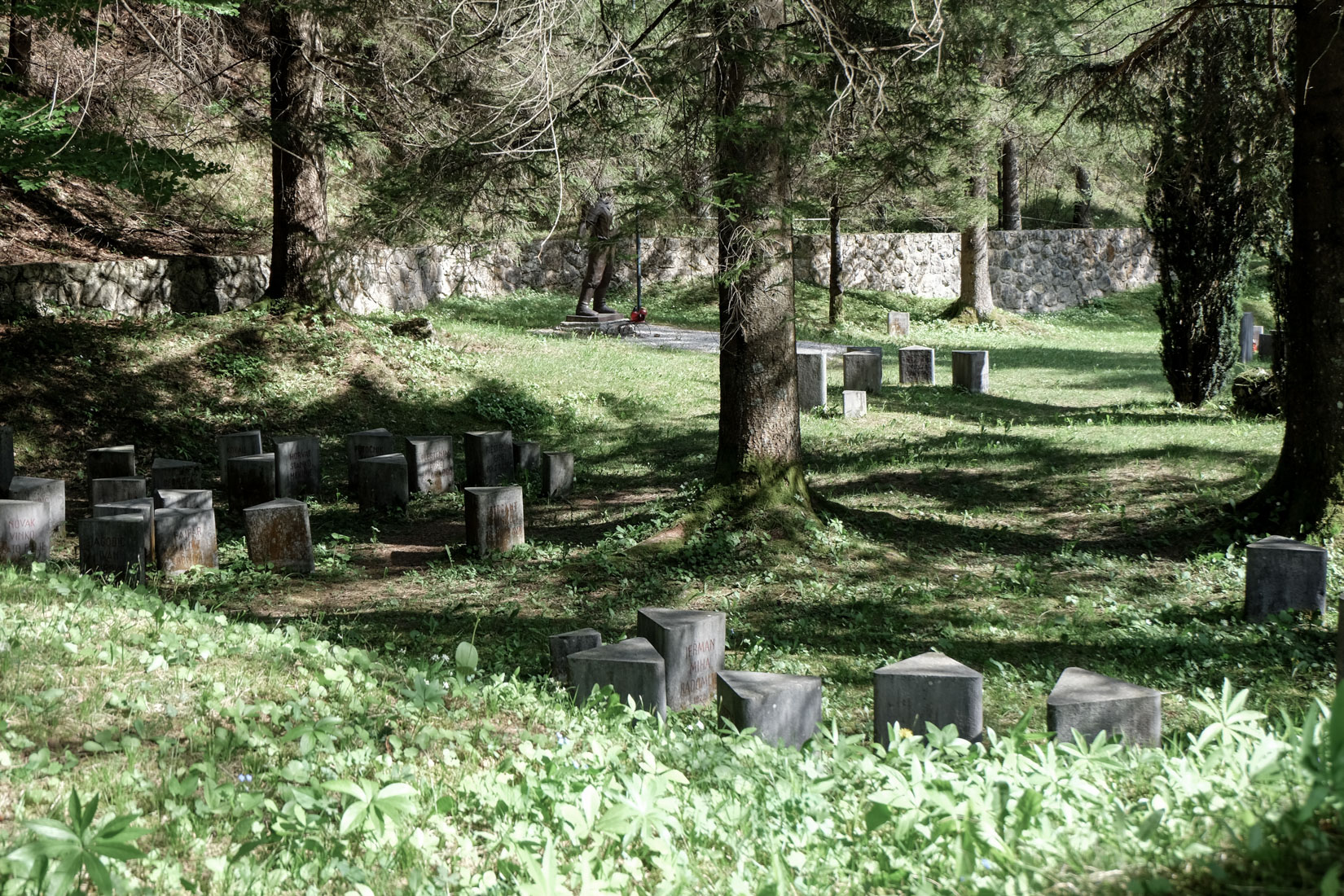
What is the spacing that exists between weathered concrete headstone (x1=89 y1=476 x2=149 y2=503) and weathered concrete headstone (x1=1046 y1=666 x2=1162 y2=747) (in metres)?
7.09

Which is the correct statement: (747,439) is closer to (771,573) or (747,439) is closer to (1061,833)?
(771,573)

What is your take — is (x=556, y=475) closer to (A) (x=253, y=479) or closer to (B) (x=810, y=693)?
(A) (x=253, y=479)

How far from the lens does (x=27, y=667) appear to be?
400 centimetres

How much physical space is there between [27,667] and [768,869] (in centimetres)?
294

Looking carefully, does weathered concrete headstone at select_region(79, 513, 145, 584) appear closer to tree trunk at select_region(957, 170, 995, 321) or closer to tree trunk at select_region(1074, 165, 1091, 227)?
tree trunk at select_region(957, 170, 995, 321)

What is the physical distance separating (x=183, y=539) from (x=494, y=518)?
2108 mm

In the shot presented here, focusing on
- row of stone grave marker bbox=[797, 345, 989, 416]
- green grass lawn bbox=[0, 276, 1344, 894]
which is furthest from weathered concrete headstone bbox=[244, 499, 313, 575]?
row of stone grave marker bbox=[797, 345, 989, 416]

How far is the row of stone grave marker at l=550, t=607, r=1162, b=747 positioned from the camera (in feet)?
13.5

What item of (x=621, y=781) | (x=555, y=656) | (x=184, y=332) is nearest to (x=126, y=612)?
(x=555, y=656)

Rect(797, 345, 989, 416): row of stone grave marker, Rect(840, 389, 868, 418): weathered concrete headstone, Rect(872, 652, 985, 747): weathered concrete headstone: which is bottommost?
Rect(872, 652, 985, 747): weathered concrete headstone

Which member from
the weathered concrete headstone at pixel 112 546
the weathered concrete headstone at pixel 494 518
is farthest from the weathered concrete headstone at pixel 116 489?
the weathered concrete headstone at pixel 494 518

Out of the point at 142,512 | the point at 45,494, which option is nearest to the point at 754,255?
the point at 142,512

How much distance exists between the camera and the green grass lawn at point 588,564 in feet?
12.0

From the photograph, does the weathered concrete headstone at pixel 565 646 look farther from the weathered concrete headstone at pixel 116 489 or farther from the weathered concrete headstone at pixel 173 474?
the weathered concrete headstone at pixel 173 474
